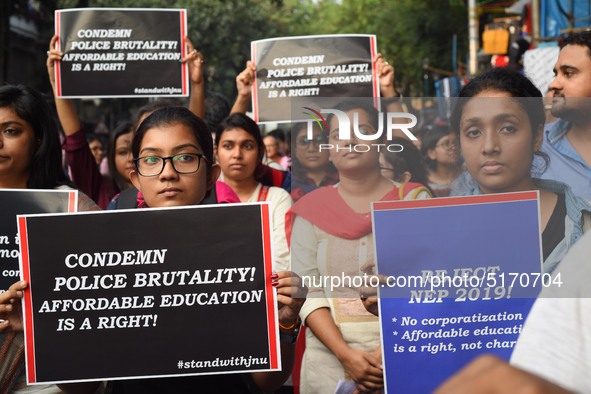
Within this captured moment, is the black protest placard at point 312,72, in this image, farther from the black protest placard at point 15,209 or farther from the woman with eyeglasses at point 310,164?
the woman with eyeglasses at point 310,164

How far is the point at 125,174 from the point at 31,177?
1960mm

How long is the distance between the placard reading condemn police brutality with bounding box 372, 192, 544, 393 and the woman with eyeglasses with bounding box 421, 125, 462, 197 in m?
0.07

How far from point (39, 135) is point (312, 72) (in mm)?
2171

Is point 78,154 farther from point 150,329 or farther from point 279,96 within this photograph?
point 150,329

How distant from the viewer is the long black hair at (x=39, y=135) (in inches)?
142

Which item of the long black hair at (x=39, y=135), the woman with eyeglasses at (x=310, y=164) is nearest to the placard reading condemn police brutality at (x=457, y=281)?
the woman with eyeglasses at (x=310, y=164)

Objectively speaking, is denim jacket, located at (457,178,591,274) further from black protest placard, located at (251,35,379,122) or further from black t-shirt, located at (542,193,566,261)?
black protest placard, located at (251,35,379,122)

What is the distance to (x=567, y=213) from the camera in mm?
2654

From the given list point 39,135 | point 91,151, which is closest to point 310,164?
point 39,135

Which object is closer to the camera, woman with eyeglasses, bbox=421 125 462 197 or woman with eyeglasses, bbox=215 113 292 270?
woman with eyeglasses, bbox=421 125 462 197

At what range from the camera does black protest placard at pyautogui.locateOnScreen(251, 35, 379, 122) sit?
539 cm

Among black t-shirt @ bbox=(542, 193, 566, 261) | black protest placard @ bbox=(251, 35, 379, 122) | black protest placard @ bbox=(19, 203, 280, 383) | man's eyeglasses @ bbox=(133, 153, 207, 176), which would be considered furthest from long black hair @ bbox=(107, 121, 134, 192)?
black t-shirt @ bbox=(542, 193, 566, 261)

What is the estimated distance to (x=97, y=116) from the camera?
1513 inches

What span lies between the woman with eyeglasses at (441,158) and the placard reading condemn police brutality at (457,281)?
67 millimetres
